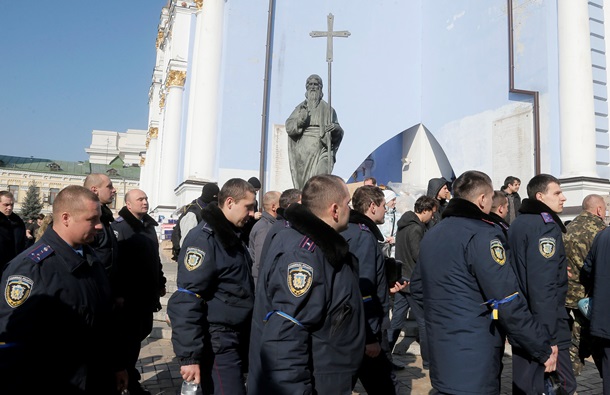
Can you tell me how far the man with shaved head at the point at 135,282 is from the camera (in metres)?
4.50

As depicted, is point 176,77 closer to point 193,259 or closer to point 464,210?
point 193,259

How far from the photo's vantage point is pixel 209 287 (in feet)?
10.5

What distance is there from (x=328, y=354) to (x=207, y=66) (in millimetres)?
13172

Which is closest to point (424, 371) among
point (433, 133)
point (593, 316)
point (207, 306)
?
point (593, 316)

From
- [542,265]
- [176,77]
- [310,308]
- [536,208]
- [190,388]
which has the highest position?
[176,77]

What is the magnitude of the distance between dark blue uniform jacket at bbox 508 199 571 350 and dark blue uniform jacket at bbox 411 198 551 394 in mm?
583

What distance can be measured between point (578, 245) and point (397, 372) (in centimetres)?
232

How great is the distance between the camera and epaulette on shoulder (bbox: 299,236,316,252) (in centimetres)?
246

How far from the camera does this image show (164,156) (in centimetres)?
2134

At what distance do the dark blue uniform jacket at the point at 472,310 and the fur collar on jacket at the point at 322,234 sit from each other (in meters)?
0.89

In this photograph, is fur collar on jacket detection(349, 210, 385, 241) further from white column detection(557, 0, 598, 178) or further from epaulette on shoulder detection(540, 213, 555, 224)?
white column detection(557, 0, 598, 178)

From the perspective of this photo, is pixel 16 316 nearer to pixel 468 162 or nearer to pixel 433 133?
pixel 468 162

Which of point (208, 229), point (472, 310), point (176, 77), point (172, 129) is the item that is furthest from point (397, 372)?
point (176, 77)

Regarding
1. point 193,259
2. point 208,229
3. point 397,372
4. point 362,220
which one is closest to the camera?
point 193,259
